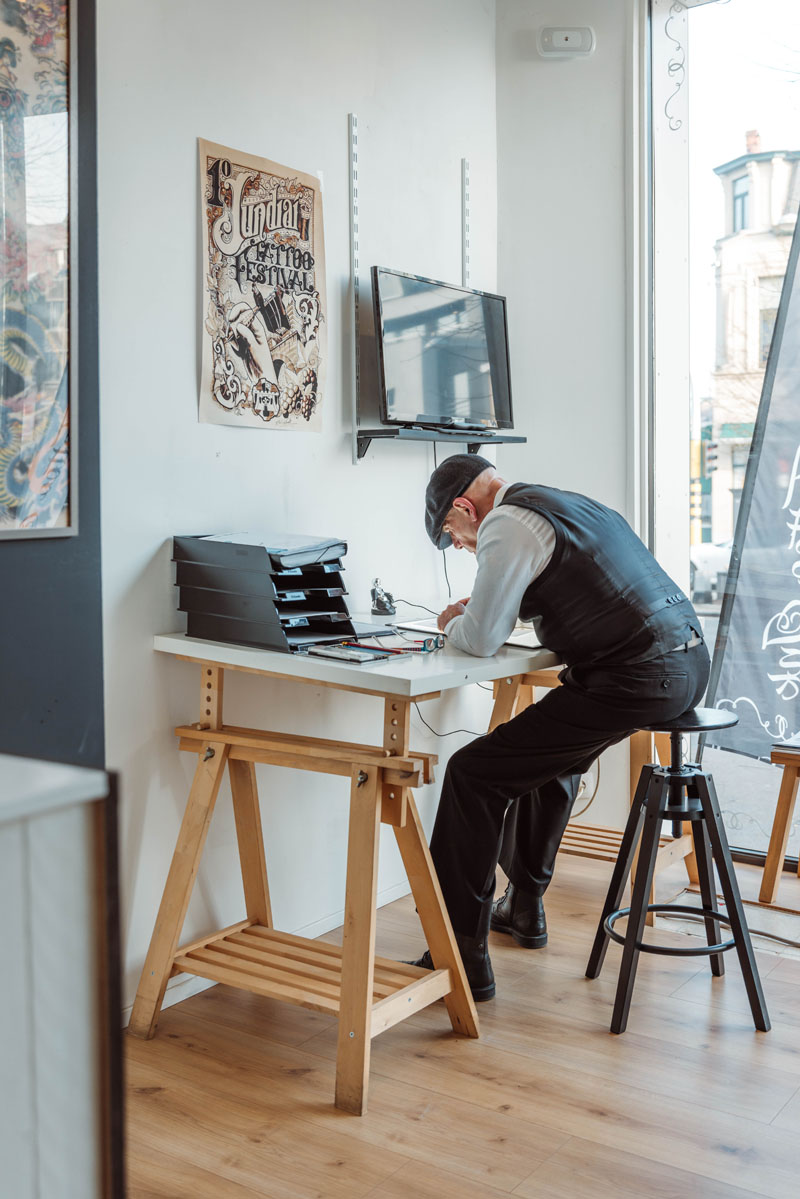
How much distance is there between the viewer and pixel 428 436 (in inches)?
124

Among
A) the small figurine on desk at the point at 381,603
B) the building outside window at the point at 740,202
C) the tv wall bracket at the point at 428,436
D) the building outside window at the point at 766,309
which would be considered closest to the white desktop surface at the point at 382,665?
the small figurine on desk at the point at 381,603

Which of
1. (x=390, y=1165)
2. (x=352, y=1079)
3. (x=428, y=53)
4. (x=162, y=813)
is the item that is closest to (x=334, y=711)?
(x=162, y=813)

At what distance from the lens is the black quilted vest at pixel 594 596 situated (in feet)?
8.16

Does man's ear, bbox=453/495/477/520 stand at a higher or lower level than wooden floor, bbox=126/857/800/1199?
higher

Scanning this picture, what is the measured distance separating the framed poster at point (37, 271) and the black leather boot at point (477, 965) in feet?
4.29

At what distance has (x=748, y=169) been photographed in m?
3.49

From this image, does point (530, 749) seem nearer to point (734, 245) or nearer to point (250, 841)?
point (250, 841)

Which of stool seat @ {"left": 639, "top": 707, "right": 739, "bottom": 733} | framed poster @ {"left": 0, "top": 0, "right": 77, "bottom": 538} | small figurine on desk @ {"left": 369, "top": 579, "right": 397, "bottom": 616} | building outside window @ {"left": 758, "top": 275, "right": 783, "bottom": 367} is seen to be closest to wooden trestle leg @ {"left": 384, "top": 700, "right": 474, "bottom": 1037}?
stool seat @ {"left": 639, "top": 707, "right": 739, "bottom": 733}

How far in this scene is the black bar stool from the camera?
2434 millimetres

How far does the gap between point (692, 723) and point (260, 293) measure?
4.84 feet

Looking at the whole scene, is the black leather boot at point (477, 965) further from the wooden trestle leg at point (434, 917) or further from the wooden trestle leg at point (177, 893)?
the wooden trestle leg at point (177, 893)

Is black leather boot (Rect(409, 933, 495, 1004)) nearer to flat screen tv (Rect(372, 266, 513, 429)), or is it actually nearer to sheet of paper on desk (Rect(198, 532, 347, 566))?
sheet of paper on desk (Rect(198, 532, 347, 566))

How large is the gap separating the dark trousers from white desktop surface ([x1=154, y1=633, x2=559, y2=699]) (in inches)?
5.3

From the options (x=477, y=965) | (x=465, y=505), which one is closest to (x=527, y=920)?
(x=477, y=965)
